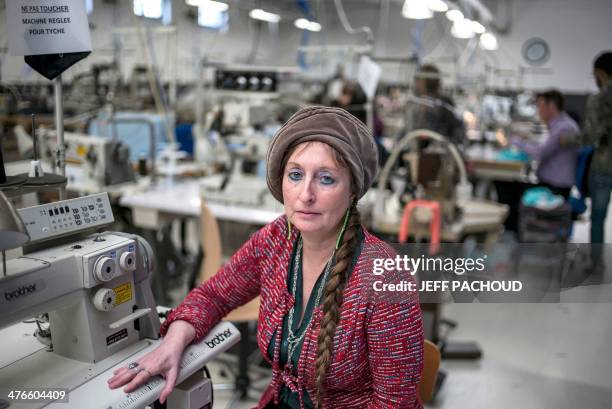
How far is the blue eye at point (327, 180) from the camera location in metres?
1.05

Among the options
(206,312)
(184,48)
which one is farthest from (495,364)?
(184,48)

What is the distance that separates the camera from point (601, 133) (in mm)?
2598

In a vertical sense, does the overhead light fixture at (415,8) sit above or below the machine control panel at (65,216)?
above

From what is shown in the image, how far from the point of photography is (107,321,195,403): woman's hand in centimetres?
101

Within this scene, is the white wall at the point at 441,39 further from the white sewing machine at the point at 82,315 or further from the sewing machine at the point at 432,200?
the white sewing machine at the point at 82,315

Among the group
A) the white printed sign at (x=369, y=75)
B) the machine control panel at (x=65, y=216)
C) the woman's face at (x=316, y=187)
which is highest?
the white printed sign at (x=369, y=75)

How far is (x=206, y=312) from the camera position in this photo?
1.22 m

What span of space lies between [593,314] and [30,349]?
3.83ft

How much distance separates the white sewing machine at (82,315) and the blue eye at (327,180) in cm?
43

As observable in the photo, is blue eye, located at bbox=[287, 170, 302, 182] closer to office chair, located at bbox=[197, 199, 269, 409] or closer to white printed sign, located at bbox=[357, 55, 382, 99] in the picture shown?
office chair, located at bbox=[197, 199, 269, 409]

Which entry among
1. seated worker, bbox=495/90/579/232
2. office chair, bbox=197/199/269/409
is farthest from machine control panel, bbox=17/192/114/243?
seated worker, bbox=495/90/579/232

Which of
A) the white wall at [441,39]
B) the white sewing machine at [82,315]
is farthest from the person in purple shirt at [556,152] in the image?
the white sewing machine at [82,315]

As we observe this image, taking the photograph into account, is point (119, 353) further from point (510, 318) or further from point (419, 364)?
point (510, 318)

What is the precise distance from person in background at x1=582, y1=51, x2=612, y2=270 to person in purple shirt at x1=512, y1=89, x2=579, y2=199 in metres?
0.82
